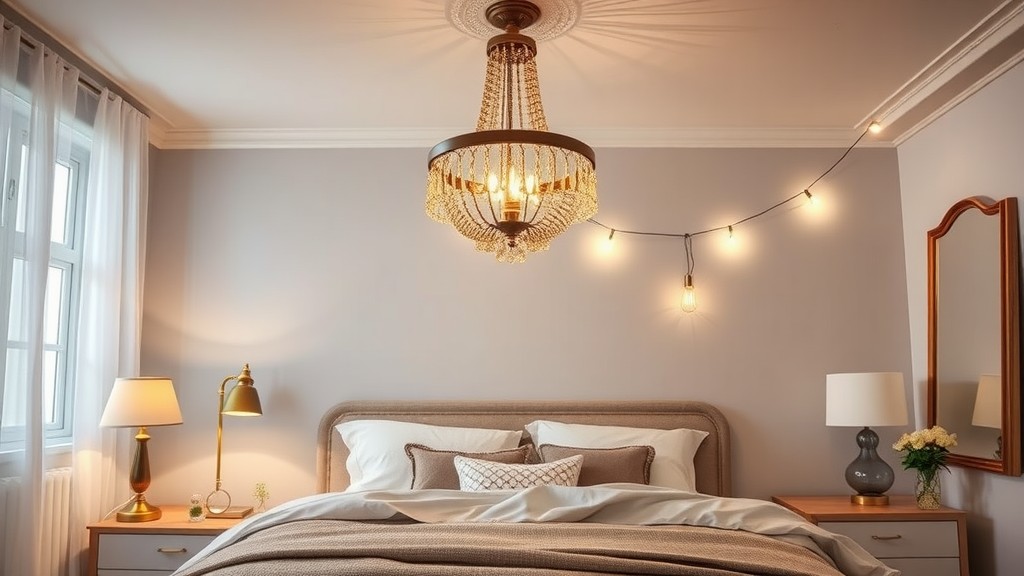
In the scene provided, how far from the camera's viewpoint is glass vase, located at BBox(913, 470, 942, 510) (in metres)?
3.68

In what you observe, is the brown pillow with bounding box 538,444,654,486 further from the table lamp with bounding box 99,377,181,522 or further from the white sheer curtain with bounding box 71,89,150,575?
the white sheer curtain with bounding box 71,89,150,575

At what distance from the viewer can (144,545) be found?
3578 millimetres

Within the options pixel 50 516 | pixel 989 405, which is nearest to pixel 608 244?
pixel 989 405

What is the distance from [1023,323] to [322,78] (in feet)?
10.6

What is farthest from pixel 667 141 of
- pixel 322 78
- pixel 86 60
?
pixel 86 60

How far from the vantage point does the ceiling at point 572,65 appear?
10.00 ft

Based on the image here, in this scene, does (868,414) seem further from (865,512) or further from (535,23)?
(535,23)

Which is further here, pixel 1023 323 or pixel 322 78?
pixel 322 78

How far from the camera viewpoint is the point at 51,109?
10.6 feet

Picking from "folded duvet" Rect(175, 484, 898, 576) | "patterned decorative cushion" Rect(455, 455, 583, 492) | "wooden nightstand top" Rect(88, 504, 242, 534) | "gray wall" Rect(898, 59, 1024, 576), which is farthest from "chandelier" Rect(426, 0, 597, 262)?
"gray wall" Rect(898, 59, 1024, 576)

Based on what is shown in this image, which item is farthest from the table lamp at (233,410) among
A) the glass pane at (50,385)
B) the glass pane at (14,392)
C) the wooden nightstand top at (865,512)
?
the wooden nightstand top at (865,512)

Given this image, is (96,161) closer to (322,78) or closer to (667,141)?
(322,78)

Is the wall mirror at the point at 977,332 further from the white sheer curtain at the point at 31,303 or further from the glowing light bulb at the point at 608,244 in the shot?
the white sheer curtain at the point at 31,303

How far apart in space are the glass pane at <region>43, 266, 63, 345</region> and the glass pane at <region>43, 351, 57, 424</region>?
73 millimetres
